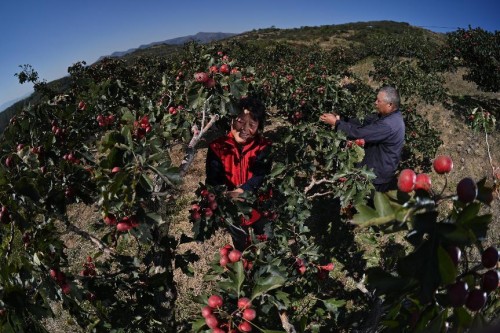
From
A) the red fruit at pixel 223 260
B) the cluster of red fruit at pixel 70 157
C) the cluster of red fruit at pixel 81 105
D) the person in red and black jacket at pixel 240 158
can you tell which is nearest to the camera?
the red fruit at pixel 223 260

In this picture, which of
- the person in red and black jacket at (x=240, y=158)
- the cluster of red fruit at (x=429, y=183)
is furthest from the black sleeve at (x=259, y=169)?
the cluster of red fruit at (x=429, y=183)

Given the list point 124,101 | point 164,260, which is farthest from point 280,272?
point 124,101

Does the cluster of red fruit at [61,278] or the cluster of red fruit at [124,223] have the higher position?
the cluster of red fruit at [124,223]

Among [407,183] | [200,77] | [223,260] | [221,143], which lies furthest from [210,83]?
[407,183]

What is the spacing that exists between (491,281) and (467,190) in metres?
0.35

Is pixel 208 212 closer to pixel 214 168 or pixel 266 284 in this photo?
pixel 266 284

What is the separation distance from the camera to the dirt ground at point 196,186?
13.9 feet

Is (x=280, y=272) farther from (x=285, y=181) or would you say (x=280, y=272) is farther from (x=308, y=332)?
(x=308, y=332)

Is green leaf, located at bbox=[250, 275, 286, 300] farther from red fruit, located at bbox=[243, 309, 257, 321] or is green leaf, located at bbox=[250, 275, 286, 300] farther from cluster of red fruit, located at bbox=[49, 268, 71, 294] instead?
cluster of red fruit, located at bbox=[49, 268, 71, 294]

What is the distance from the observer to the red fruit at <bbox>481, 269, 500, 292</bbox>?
1.02 meters

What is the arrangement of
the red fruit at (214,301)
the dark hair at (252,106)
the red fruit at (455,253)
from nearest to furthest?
1. the red fruit at (455,253)
2. the red fruit at (214,301)
3. the dark hair at (252,106)

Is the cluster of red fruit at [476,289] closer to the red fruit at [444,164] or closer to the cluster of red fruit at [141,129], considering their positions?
the red fruit at [444,164]

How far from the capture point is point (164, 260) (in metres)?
2.58

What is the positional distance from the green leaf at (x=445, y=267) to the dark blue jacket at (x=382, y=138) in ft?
9.41
